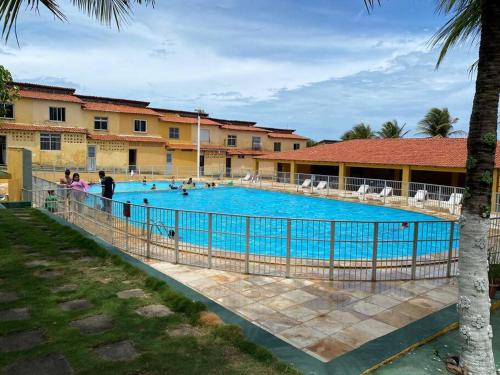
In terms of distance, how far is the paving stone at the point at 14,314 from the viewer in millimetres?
5629

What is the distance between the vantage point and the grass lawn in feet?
14.7

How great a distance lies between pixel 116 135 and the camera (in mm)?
40844

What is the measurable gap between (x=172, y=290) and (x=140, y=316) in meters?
1.07

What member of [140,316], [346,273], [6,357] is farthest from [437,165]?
[6,357]

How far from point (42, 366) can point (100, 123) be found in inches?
1541

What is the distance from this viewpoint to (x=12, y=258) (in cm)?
873

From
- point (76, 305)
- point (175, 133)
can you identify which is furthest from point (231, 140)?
point (76, 305)

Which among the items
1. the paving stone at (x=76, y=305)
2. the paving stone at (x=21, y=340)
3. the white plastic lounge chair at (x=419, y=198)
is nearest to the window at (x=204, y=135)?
the white plastic lounge chair at (x=419, y=198)

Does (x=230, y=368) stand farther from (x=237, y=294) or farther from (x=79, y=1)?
(x=79, y=1)

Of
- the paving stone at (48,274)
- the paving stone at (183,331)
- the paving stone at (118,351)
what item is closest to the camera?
the paving stone at (118,351)

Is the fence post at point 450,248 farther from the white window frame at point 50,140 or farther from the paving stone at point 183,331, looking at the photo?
the white window frame at point 50,140

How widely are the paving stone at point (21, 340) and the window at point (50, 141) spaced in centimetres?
3454

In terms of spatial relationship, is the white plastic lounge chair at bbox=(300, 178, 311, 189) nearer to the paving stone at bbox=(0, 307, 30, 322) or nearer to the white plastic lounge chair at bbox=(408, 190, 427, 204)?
the white plastic lounge chair at bbox=(408, 190, 427, 204)

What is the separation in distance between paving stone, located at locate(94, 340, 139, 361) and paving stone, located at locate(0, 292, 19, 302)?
2.46 metres
